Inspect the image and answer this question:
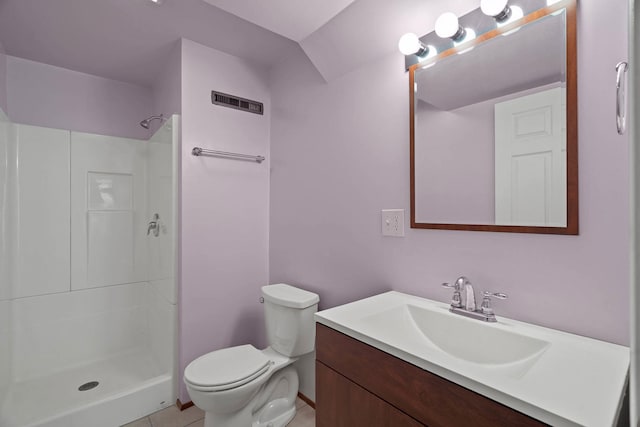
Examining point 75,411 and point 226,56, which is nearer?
point 75,411

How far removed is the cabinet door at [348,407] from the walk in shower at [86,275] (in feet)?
4.33

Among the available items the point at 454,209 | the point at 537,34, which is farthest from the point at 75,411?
the point at 537,34

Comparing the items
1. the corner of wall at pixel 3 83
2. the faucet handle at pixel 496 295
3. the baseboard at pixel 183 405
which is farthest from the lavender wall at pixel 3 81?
the faucet handle at pixel 496 295

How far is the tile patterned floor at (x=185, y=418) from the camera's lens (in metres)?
1.85

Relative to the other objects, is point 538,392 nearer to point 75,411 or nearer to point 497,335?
point 497,335

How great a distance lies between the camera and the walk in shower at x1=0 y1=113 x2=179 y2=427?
1974 mm

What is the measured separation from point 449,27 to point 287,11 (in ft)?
2.52

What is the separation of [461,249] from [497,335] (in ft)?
1.16

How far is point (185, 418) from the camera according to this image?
1911 mm

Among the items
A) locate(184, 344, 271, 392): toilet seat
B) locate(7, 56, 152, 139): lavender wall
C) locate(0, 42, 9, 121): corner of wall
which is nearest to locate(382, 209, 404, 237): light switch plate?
locate(184, 344, 271, 392): toilet seat

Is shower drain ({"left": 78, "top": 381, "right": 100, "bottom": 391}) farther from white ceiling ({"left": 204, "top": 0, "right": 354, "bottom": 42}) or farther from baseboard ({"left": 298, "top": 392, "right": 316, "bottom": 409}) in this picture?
white ceiling ({"left": 204, "top": 0, "right": 354, "bottom": 42})

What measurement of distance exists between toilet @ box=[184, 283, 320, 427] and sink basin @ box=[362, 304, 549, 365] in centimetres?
67

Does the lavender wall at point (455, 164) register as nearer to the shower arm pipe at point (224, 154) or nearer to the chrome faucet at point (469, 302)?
the chrome faucet at point (469, 302)

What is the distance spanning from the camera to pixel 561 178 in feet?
3.35
